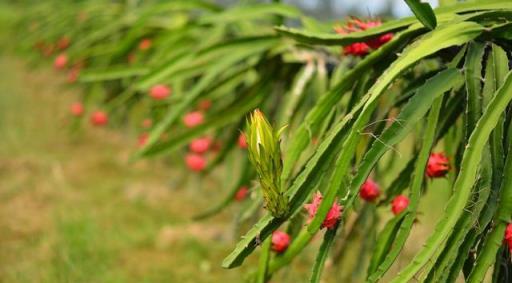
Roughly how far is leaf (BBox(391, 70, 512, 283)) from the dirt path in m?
1.92

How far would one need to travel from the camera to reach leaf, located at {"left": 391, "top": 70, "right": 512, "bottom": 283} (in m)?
1.23

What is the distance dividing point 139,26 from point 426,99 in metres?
2.00

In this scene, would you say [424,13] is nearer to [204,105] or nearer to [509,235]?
[509,235]

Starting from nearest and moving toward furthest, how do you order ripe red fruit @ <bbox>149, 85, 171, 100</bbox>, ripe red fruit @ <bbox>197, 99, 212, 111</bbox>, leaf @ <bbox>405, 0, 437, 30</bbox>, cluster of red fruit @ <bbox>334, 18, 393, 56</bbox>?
leaf @ <bbox>405, 0, 437, 30</bbox> < cluster of red fruit @ <bbox>334, 18, 393, 56</bbox> < ripe red fruit @ <bbox>197, 99, 212, 111</bbox> < ripe red fruit @ <bbox>149, 85, 171, 100</bbox>

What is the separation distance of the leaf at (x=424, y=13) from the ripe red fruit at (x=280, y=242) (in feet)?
2.15

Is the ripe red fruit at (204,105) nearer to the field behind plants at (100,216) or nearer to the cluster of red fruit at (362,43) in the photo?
the field behind plants at (100,216)

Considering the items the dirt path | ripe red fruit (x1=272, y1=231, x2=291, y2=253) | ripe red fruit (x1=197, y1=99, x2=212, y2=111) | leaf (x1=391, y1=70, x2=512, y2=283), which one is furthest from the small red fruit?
ripe red fruit (x1=197, y1=99, x2=212, y2=111)

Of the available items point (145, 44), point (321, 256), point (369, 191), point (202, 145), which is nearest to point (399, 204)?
point (369, 191)

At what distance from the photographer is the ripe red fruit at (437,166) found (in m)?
1.62

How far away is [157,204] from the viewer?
171 inches

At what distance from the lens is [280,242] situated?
174 centimetres

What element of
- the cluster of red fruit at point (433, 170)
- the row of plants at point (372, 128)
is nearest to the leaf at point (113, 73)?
the row of plants at point (372, 128)

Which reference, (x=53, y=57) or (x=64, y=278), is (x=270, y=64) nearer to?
(x=64, y=278)

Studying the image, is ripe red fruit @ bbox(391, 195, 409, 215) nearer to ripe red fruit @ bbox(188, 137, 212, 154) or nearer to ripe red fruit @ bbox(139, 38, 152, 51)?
ripe red fruit @ bbox(188, 137, 212, 154)
